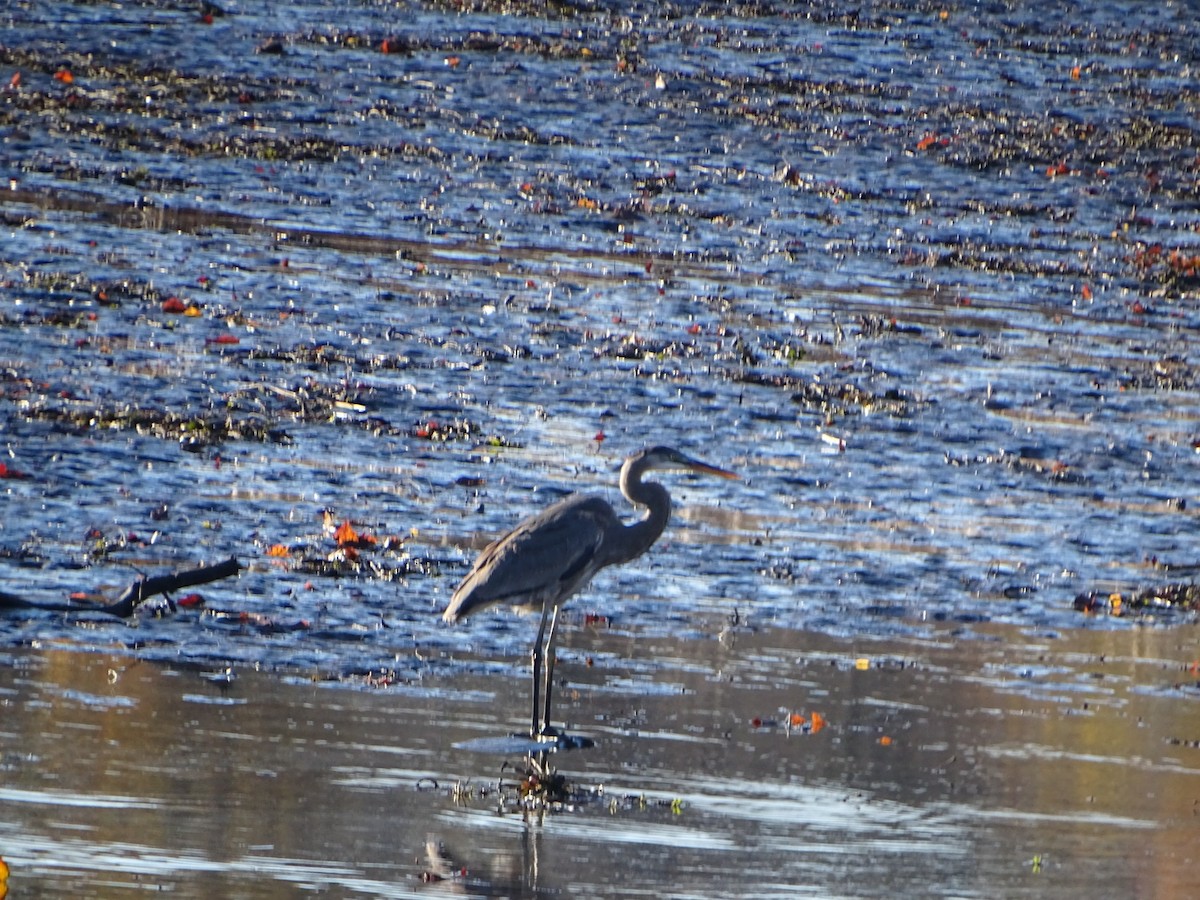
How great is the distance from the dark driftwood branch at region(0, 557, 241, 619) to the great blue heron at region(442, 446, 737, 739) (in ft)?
3.44

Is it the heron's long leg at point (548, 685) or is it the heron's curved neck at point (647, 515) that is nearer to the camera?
the heron's long leg at point (548, 685)

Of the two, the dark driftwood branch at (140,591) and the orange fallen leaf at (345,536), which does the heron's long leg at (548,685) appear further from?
the orange fallen leaf at (345,536)

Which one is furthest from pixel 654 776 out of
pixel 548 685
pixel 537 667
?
pixel 537 667

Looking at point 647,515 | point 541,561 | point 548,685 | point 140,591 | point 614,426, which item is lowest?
point 548,685

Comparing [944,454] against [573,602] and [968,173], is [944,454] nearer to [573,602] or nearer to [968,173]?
[573,602]

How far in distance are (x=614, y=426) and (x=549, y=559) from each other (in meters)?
4.74

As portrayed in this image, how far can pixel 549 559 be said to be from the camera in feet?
32.7

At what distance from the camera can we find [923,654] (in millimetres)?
10609

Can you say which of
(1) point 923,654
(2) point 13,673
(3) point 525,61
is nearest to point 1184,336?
(1) point 923,654

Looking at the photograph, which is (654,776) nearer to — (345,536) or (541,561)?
(541,561)

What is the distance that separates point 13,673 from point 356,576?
2352 mm

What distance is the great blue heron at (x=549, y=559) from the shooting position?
9820 millimetres

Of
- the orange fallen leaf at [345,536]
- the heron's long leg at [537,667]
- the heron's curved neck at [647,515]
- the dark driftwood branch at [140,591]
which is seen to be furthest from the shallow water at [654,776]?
the orange fallen leaf at [345,536]

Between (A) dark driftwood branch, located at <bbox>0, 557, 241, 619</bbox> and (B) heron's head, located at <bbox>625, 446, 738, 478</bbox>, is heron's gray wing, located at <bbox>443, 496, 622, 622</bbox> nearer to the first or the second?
(B) heron's head, located at <bbox>625, 446, 738, 478</bbox>
